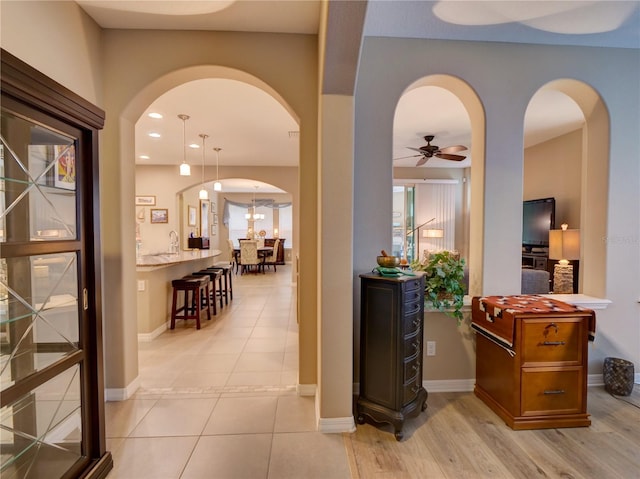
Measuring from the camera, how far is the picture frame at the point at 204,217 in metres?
9.22

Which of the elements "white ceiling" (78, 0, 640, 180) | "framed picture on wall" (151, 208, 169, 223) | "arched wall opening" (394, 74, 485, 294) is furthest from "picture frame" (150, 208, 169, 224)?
"arched wall opening" (394, 74, 485, 294)

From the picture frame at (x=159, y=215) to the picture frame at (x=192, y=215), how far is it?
3.74ft

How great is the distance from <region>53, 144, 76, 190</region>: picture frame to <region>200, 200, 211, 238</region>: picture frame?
8.04 meters

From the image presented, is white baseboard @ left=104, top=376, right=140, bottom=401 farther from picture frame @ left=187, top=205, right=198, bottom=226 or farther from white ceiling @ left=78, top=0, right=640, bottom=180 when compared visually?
picture frame @ left=187, top=205, right=198, bottom=226

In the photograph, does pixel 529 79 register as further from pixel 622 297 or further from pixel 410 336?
pixel 410 336

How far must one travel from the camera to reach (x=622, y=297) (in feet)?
8.33

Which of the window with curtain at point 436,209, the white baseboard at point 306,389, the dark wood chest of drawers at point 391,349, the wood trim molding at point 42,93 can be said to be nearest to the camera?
the wood trim molding at point 42,93

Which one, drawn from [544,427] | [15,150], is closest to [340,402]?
[544,427]

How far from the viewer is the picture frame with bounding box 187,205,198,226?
8070 millimetres

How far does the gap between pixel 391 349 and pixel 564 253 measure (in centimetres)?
227

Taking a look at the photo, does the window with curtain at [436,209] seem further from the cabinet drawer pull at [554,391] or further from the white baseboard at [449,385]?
the cabinet drawer pull at [554,391]

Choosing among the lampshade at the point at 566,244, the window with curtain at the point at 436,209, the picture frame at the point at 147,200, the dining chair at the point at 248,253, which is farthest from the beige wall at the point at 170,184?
the lampshade at the point at 566,244

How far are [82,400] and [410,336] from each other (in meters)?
1.88

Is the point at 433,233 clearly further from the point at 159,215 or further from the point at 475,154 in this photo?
the point at 159,215
